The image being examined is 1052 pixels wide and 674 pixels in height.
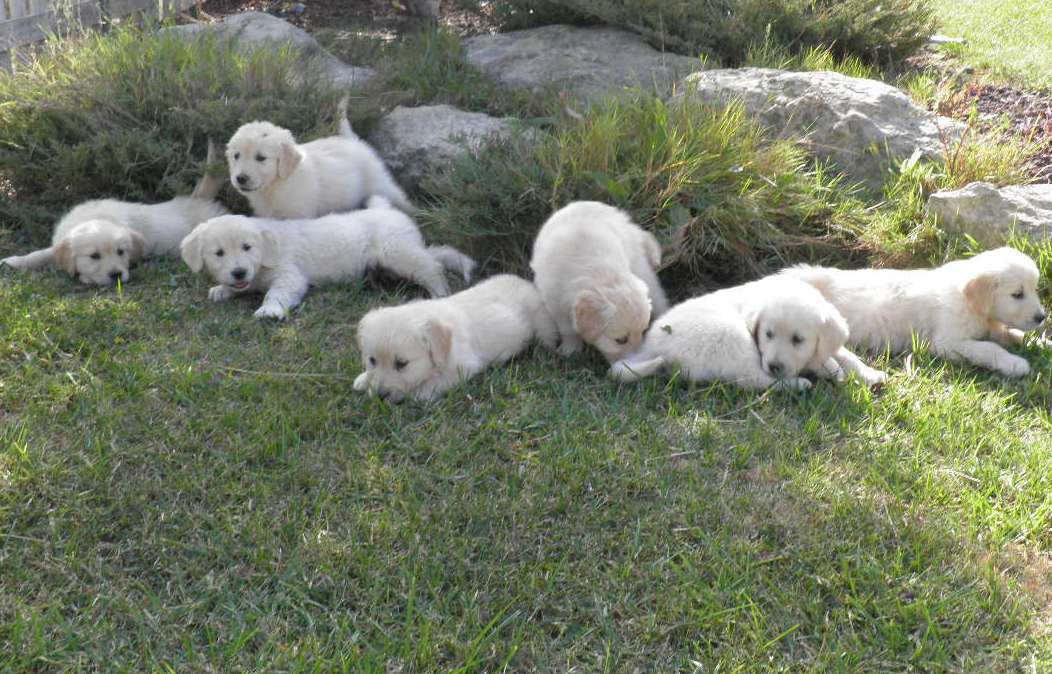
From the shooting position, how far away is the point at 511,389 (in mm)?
4488

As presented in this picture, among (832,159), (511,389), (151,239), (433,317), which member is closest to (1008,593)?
(511,389)

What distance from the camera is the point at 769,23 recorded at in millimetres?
8438

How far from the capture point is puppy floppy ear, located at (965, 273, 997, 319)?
477 cm

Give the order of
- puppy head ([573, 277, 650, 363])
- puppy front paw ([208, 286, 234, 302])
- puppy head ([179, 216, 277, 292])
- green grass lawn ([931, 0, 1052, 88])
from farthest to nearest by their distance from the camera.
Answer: green grass lawn ([931, 0, 1052, 88])
puppy front paw ([208, 286, 234, 302])
puppy head ([179, 216, 277, 292])
puppy head ([573, 277, 650, 363])

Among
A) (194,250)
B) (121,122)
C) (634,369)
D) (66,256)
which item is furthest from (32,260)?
(634,369)

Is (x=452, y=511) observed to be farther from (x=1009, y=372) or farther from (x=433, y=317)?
(x=1009, y=372)

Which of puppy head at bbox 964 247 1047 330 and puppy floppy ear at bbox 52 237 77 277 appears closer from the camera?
puppy head at bbox 964 247 1047 330

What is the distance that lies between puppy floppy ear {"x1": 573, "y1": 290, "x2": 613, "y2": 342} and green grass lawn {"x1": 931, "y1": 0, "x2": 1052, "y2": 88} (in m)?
5.66

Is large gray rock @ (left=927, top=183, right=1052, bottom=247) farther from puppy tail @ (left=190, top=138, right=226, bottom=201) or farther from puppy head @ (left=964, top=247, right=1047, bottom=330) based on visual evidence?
puppy tail @ (left=190, top=138, right=226, bottom=201)

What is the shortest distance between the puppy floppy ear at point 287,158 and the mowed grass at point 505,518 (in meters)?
1.44

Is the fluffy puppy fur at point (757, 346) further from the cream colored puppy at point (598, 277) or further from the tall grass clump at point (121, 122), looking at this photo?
the tall grass clump at point (121, 122)

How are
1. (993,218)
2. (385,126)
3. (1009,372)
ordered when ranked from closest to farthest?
(1009,372), (993,218), (385,126)

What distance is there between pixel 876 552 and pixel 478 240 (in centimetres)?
302

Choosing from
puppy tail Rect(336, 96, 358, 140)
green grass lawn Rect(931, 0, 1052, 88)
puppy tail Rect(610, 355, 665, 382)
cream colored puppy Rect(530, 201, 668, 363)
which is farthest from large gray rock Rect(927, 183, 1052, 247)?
puppy tail Rect(336, 96, 358, 140)
